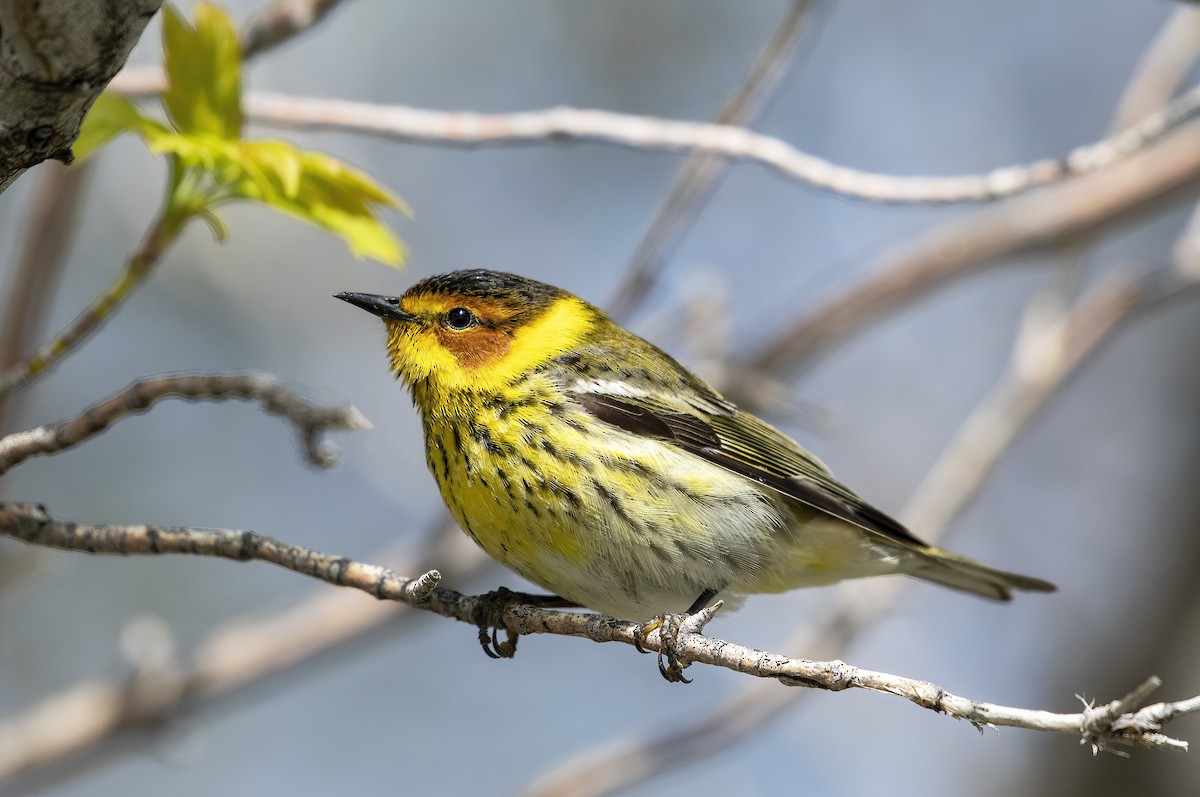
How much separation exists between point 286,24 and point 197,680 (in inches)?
87.0

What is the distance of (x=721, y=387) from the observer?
4703 millimetres

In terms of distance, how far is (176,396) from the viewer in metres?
2.14

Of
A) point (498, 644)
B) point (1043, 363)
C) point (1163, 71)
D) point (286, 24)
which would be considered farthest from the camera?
point (1163, 71)

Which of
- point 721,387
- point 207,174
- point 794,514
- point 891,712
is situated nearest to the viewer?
point 207,174

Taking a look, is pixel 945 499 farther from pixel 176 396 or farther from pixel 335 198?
pixel 176 396

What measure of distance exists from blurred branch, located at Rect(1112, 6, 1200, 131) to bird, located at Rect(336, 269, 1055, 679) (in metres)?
2.17

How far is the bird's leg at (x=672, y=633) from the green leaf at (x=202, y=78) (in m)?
1.24

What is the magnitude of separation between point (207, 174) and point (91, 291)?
577 cm

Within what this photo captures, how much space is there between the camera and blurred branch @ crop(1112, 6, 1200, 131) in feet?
15.6

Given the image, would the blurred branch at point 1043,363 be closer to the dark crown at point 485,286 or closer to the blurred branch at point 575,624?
the dark crown at point 485,286

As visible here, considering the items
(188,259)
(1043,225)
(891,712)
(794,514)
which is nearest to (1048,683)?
(891,712)

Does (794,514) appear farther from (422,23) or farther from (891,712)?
(422,23)

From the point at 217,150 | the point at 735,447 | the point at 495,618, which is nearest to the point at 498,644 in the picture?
the point at 495,618

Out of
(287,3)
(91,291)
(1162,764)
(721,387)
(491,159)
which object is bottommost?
(1162,764)
